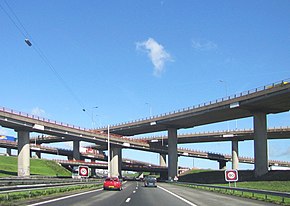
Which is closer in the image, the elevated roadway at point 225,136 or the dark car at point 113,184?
the dark car at point 113,184

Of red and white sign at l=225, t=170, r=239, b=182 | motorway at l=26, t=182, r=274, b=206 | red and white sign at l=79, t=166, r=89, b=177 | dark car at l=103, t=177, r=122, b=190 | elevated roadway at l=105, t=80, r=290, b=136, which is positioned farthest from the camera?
elevated roadway at l=105, t=80, r=290, b=136

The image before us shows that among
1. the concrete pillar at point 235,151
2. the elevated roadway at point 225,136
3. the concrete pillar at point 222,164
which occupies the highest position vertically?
the elevated roadway at point 225,136

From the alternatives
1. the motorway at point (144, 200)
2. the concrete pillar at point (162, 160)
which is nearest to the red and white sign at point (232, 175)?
the motorway at point (144, 200)

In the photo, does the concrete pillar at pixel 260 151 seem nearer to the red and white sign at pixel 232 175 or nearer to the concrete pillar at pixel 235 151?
the red and white sign at pixel 232 175

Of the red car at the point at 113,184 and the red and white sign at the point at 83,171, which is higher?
the red and white sign at the point at 83,171

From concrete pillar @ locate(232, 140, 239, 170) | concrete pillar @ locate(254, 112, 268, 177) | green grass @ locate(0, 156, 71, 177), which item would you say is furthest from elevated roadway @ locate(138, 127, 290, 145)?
green grass @ locate(0, 156, 71, 177)

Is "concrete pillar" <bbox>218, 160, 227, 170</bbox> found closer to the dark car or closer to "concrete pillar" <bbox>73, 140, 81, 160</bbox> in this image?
"concrete pillar" <bbox>73, 140, 81, 160</bbox>

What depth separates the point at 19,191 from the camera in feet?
78.3

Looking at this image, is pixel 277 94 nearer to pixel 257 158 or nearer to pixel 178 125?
pixel 257 158

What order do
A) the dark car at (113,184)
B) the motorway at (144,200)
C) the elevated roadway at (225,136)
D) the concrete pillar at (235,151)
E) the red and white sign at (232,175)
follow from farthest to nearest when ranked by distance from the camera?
the concrete pillar at (235,151) → the elevated roadway at (225,136) → the dark car at (113,184) → the red and white sign at (232,175) → the motorway at (144,200)

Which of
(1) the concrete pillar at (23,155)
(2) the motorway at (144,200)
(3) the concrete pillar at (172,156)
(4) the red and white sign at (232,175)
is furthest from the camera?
(3) the concrete pillar at (172,156)

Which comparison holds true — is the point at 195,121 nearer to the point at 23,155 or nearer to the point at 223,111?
the point at 223,111

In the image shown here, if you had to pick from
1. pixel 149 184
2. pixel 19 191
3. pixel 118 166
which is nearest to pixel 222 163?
pixel 118 166

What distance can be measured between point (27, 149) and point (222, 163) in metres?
97.7
